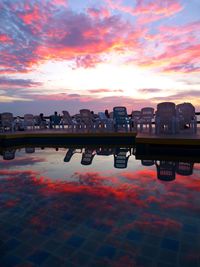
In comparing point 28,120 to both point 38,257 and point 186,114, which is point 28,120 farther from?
point 38,257

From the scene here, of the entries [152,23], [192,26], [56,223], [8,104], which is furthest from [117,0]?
[8,104]

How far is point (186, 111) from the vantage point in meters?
10.7

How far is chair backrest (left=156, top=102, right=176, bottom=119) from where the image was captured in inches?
381

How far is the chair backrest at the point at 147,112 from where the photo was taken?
11453mm

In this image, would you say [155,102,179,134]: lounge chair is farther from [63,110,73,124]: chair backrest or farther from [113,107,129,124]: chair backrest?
[63,110,73,124]: chair backrest

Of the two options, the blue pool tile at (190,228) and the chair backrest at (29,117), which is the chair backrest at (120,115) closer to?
the chair backrest at (29,117)

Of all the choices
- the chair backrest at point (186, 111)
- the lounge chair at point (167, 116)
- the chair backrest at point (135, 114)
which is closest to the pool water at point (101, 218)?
the lounge chair at point (167, 116)

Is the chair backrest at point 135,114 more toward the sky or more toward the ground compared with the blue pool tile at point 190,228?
more toward the sky

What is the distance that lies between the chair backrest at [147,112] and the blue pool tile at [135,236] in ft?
30.3

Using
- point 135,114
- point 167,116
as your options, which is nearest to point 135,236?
point 167,116

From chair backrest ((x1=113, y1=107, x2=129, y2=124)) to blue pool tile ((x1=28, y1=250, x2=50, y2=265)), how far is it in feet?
32.2

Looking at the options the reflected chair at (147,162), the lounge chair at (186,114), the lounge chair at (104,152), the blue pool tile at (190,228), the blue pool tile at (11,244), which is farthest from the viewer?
the lounge chair at (186,114)

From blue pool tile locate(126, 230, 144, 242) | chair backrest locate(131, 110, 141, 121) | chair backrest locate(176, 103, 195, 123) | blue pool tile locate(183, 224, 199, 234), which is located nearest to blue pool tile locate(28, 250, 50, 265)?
blue pool tile locate(126, 230, 144, 242)

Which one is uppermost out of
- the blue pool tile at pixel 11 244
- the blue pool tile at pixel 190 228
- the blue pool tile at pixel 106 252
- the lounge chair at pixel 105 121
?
the lounge chair at pixel 105 121
